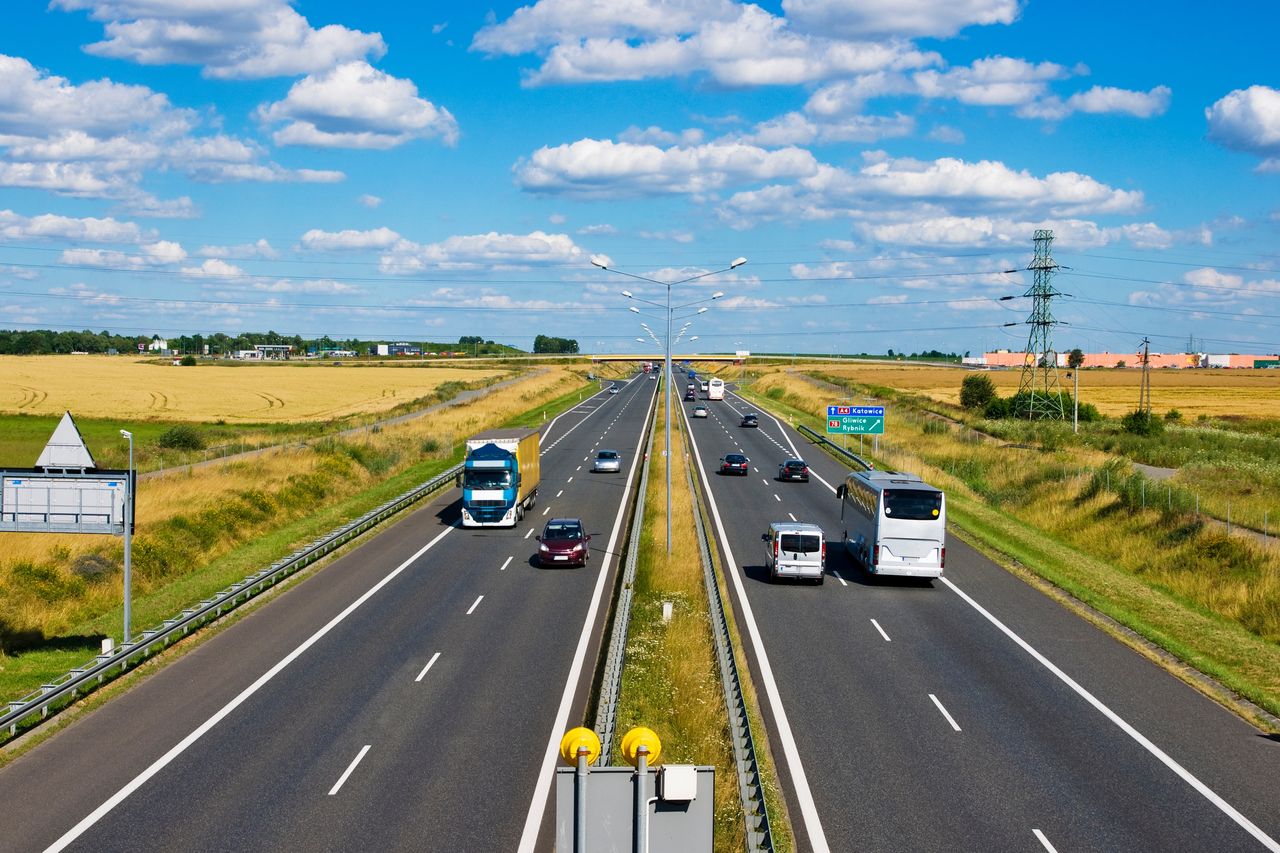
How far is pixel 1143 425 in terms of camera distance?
8006 centimetres

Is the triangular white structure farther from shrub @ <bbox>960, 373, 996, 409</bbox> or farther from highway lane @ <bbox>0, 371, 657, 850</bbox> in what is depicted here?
shrub @ <bbox>960, 373, 996, 409</bbox>

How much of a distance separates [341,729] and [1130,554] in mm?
29478

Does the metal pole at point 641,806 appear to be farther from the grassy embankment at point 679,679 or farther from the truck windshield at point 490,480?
the truck windshield at point 490,480

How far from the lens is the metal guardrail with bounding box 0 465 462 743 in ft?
68.5

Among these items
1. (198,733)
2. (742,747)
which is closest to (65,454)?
(198,733)

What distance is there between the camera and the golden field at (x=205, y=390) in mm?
A: 100250

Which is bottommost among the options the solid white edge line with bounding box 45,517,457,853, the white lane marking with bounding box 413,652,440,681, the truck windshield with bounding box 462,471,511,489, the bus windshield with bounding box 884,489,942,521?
the solid white edge line with bounding box 45,517,457,853

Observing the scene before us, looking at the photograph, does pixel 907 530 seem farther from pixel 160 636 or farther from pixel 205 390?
pixel 205 390

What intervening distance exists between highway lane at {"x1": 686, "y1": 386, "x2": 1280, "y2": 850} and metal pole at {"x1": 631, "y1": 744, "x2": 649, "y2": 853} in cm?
831

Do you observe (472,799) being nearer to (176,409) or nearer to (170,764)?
(170,764)

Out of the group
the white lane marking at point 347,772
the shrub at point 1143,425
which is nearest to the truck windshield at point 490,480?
the white lane marking at point 347,772

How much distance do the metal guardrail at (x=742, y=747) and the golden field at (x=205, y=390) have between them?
7741 centimetres

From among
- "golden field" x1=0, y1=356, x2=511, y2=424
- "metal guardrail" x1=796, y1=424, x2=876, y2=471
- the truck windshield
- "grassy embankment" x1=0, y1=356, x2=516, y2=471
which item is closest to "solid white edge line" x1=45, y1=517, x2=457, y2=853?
the truck windshield

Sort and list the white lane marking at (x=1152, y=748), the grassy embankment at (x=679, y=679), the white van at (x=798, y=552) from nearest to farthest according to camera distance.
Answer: the white lane marking at (x=1152, y=748), the grassy embankment at (x=679, y=679), the white van at (x=798, y=552)
